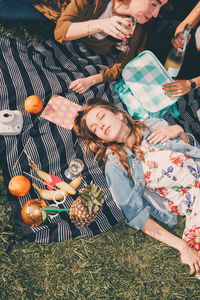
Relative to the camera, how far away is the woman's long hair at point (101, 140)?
2.60 metres

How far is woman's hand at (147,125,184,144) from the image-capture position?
2.66m

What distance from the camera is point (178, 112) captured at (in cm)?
308

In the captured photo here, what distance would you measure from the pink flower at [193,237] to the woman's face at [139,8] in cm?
223

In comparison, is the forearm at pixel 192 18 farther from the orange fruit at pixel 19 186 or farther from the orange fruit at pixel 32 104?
the orange fruit at pixel 19 186

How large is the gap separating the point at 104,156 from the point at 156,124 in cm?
75

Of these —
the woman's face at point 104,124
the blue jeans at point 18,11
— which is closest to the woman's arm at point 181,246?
the woman's face at point 104,124

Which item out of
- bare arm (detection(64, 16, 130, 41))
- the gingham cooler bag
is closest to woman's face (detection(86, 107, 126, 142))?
the gingham cooler bag

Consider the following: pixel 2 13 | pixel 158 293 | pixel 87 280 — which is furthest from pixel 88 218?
pixel 2 13

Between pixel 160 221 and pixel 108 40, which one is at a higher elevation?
pixel 108 40

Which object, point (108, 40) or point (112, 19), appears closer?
point (112, 19)

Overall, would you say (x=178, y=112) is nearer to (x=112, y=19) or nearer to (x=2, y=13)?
(x=112, y=19)

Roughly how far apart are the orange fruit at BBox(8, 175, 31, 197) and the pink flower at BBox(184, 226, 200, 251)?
1789mm

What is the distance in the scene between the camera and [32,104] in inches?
108

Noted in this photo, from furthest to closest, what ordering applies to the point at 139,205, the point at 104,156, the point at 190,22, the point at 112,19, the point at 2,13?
1. the point at 2,13
2. the point at 190,22
3. the point at 104,156
4. the point at 139,205
5. the point at 112,19
